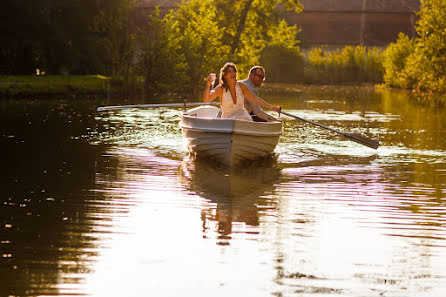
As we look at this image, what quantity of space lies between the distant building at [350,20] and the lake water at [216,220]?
5528 cm

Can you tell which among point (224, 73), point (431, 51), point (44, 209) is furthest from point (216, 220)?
point (431, 51)

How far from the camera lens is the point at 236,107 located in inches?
576

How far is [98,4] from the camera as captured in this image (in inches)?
1620

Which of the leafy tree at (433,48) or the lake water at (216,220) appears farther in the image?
the leafy tree at (433,48)

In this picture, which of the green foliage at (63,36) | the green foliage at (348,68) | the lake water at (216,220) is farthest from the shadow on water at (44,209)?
the green foliage at (348,68)

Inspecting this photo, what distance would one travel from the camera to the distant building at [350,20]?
236ft

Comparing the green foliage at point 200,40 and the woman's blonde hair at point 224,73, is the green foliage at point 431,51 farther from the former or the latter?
the woman's blonde hair at point 224,73

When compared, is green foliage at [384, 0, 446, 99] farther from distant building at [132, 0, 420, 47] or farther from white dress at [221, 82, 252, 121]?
white dress at [221, 82, 252, 121]

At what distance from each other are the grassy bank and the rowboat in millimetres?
19829

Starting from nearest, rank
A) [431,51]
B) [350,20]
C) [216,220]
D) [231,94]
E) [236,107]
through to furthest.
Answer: [216,220] < [231,94] < [236,107] < [431,51] < [350,20]

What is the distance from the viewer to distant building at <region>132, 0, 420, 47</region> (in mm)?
71938

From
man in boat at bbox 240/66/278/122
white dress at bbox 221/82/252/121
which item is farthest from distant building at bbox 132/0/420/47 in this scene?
white dress at bbox 221/82/252/121

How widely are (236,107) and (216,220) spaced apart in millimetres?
5663

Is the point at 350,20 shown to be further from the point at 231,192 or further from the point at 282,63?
the point at 231,192
